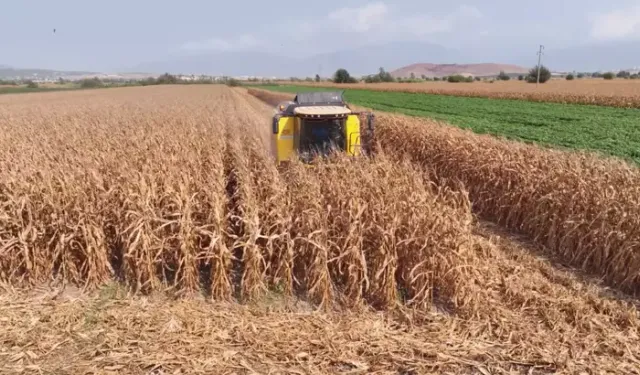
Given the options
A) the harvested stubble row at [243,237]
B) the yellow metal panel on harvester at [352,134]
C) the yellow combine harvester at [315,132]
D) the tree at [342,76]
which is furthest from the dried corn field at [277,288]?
the tree at [342,76]

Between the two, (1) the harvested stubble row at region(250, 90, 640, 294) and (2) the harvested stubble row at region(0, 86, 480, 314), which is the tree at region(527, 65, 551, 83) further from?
(2) the harvested stubble row at region(0, 86, 480, 314)

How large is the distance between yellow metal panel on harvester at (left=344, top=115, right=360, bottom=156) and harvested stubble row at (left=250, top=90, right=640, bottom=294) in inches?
81.9

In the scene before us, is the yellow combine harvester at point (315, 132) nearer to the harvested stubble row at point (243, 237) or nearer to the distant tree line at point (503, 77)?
the harvested stubble row at point (243, 237)

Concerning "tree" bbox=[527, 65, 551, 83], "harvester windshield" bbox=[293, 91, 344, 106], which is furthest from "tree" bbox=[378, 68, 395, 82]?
"harvester windshield" bbox=[293, 91, 344, 106]

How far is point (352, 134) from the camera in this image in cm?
849

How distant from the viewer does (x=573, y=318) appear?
4.00 m

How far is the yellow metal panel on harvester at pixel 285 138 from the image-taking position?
8578mm

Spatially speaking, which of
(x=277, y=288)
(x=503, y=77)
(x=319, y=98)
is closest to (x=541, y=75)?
(x=503, y=77)

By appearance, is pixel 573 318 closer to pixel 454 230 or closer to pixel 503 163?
pixel 454 230

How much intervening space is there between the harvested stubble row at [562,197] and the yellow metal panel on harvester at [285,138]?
3.34 m

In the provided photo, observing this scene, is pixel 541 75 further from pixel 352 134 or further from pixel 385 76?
pixel 352 134

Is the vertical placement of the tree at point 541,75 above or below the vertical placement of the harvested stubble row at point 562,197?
above

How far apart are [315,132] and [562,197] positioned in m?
4.45

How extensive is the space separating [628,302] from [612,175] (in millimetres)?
1966
